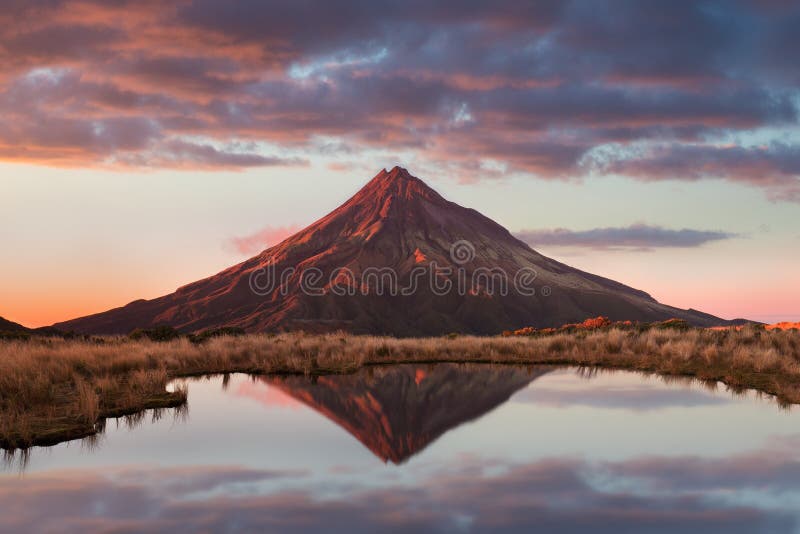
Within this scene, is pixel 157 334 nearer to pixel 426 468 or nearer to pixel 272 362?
pixel 272 362

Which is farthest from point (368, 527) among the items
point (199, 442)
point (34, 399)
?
point (34, 399)

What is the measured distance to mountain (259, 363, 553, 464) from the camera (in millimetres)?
13133

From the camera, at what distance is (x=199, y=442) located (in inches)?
499

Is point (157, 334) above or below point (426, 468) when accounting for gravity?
above

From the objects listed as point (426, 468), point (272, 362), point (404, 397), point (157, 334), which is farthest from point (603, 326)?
point (426, 468)

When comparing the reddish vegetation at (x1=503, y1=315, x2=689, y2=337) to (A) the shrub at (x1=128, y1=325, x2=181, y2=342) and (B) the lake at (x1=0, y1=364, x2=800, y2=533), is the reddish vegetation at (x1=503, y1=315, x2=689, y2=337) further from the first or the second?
(B) the lake at (x1=0, y1=364, x2=800, y2=533)

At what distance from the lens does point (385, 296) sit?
16938 cm

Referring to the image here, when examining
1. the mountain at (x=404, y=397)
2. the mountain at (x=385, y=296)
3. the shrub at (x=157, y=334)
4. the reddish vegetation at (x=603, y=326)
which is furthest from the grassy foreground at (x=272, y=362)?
the mountain at (x=385, y=296)

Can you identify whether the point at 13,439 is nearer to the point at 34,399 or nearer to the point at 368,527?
the point at 34,399

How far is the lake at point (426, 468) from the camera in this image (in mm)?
8086

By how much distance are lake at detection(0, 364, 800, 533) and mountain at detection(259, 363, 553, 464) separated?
0.31 ft

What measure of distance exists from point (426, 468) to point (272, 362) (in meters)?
17.5

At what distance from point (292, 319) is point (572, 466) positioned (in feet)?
454

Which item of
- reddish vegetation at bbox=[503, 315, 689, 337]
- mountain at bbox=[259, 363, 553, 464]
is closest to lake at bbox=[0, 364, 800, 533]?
mountain at bbox=[259, 363, 553, 464]
